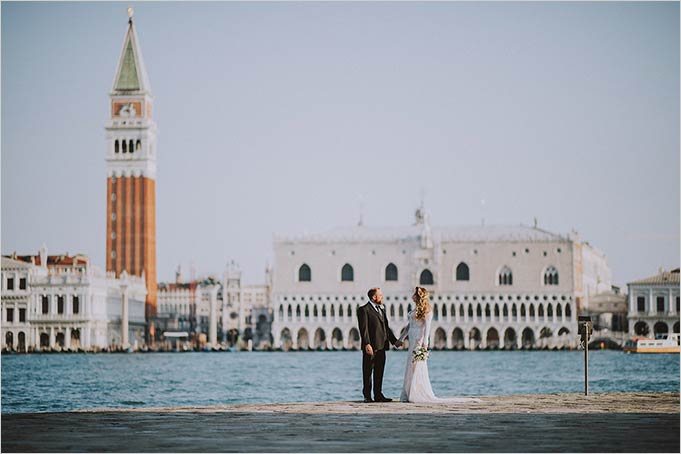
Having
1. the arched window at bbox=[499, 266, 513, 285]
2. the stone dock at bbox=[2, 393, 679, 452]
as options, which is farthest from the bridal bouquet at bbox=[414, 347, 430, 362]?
the arched window at bbox=[499, 266, 513, 285]

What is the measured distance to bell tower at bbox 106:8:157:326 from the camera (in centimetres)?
10625

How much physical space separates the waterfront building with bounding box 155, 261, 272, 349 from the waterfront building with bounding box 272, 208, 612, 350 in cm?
2335

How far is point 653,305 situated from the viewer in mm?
101062

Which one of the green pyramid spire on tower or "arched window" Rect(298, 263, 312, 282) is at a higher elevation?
the green pyramid spire on tower

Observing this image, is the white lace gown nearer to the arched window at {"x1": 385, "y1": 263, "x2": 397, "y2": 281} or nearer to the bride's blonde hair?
the bride's blonde hair

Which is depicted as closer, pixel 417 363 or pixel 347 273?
pixel 417 363

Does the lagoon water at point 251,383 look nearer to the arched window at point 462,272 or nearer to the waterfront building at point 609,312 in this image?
the waterfront building at point 609,312

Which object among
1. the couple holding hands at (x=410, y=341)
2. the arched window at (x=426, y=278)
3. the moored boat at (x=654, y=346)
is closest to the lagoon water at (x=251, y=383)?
the couple holding hands at (x=410, y=341)

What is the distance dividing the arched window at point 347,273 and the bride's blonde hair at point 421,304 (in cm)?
9160

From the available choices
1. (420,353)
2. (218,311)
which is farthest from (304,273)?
(420,353)

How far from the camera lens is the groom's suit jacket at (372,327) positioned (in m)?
14.8

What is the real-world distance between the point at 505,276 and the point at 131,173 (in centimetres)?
2999

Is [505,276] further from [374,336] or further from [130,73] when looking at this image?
[374,336]

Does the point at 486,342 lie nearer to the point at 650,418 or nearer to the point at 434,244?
the point at 434,244
